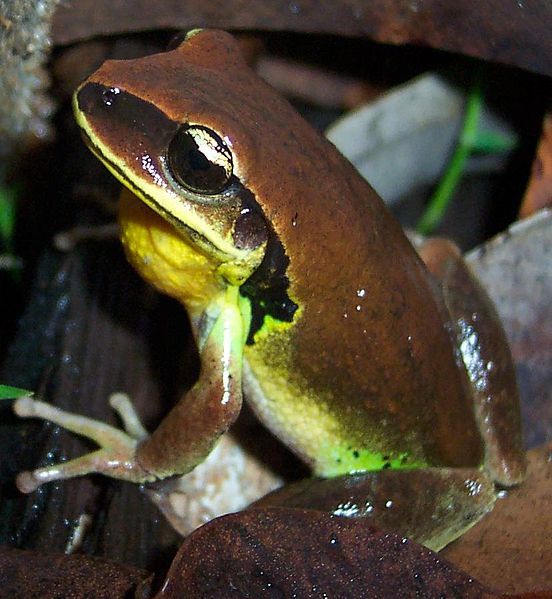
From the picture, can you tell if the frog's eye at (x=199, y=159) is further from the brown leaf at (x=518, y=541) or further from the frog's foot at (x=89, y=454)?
the brown leaf at (x=518, y=541)

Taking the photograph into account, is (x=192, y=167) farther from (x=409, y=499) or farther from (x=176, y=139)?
(x=409, y=499)

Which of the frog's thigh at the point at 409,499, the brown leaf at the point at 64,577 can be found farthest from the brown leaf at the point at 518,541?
the brown leaf at the point at 64,577

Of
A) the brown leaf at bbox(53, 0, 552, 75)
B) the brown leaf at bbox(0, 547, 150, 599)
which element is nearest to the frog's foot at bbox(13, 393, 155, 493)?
the brown leaf at bbox(0, 547, 150, 599)

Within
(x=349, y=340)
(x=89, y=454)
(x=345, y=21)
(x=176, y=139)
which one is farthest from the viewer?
(x=345, y=21)

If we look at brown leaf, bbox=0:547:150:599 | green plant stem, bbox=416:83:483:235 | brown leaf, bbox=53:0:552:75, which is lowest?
green plant stem, bbox=416:83:483:235

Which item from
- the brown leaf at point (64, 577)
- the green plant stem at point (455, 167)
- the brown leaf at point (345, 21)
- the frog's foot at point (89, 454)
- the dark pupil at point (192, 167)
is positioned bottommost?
the green plant stem at point (455, 167)

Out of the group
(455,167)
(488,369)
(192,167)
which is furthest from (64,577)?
(455,167)

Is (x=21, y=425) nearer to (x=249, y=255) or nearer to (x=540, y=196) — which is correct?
(x=249, y=255)

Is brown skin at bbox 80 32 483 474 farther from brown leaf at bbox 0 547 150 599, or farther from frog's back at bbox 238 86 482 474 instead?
brown leaf at bbox 0 547 150 599
